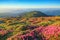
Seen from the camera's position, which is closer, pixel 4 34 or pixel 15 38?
pixel 15 38

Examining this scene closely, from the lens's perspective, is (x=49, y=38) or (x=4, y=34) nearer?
(x=49, y=38)

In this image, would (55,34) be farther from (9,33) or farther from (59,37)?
(9,33)

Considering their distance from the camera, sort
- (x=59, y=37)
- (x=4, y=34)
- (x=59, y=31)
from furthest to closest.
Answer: (x=4, y=34) → (x=59, y=31) → (x=59, y=37)

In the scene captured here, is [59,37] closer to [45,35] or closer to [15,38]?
[45,35]

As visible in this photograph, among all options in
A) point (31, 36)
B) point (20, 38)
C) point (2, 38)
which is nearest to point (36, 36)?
point (31, 36)

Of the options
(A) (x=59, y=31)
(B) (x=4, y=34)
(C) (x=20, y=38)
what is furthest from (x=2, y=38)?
(A) (x=59, y=31)

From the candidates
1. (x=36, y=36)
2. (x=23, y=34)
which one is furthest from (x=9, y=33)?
(x=36, y=36)

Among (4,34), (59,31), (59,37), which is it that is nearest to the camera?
(59,37)

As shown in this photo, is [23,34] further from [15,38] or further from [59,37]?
[59,37]
